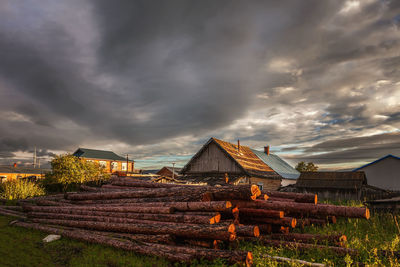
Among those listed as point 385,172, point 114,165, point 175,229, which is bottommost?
point 175,229

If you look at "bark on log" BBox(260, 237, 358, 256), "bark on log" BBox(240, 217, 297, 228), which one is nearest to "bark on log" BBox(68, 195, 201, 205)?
"bark on log" BBox(240, 217, 297, 228)

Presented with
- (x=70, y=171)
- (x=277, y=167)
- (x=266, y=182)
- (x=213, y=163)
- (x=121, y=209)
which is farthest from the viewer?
(x=277, y=167)

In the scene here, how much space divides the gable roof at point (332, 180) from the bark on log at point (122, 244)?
74.1 feet

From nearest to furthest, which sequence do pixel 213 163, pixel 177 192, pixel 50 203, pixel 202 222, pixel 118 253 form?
pixel 202 222, pixel 118 253, pixel 177 192, pixel 50 203, pixel 213 163

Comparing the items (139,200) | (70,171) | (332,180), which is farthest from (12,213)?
(332,180)

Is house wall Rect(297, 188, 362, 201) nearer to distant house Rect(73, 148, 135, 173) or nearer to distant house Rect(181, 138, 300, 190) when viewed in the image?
distant house Rect(181, 138, 300, 190)

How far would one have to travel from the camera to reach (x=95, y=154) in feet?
187

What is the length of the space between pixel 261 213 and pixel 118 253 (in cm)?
415

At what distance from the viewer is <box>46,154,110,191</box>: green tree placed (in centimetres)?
2119

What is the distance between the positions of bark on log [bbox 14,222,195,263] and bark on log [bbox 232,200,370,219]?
2148 mm

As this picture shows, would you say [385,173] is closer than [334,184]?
No

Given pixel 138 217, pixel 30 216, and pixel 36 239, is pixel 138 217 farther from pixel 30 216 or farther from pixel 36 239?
pixel 30 216

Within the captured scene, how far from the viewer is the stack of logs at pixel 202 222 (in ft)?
19.7

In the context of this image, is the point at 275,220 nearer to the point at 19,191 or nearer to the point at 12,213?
the point at 12,213
